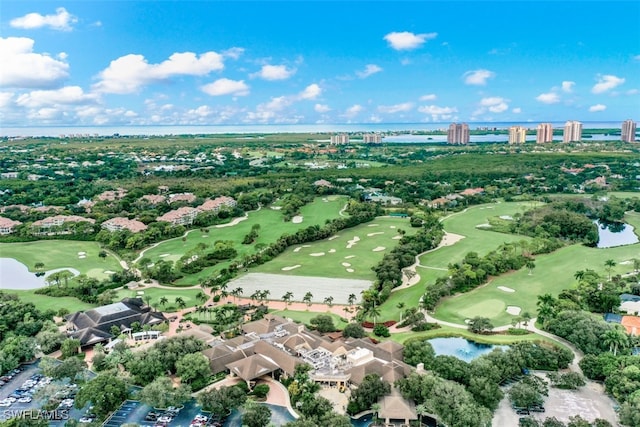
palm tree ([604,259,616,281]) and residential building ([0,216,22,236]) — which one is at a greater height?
residential building ([0,216,22,236])

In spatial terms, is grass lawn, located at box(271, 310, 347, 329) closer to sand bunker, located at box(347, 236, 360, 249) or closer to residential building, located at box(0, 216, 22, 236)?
sand bunker, located at box(347, 236, 360, 249)

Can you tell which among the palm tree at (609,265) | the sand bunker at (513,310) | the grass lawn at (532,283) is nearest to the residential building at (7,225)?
the grass lawn at (532,283)

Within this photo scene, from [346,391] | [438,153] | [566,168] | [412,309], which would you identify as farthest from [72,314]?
Result: [438,153]

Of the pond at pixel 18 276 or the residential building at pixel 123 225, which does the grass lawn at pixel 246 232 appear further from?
the pond at pixel 18 276

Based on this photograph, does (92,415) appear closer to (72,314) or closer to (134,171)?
(72,314)

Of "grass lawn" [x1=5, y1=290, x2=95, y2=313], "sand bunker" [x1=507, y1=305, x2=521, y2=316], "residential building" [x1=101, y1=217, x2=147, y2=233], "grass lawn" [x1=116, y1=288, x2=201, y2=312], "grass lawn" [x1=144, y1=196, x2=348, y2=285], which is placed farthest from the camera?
"residential building" [x1=101, y1=217, x2=147, y2=233]

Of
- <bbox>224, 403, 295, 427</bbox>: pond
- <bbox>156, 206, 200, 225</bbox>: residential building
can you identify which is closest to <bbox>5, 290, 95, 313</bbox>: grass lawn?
<bbox>224, 403, 295, 427</bbox>: pond
